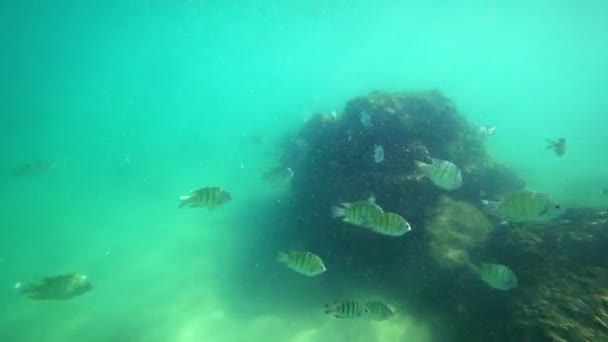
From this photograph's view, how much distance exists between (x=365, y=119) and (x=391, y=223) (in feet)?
21.7

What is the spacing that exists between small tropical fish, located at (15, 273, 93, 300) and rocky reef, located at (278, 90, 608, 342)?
5.34 m

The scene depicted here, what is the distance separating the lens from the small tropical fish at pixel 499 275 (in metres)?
5.27

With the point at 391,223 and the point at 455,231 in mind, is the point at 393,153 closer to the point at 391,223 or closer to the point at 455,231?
the point at 455,231

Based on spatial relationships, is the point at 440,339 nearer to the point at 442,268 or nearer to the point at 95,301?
the point at 442,268

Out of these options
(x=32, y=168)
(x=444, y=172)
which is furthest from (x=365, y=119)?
(x=32, y=168)

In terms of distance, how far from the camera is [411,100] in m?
12.7

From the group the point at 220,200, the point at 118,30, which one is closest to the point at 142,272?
the point at 220,200

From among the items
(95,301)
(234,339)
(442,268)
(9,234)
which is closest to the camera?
(442,268)

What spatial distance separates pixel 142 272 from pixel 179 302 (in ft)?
9.74

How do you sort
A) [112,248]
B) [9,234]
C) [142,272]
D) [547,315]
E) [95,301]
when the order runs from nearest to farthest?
[547,315]
[95,301]
[142,272]
[112,248]
[9,234]

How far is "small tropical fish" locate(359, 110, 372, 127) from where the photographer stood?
11.5 metres

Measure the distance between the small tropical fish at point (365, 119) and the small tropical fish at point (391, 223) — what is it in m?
6.48

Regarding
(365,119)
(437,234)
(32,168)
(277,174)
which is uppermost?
(32,168)

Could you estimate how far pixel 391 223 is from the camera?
5391 mm
